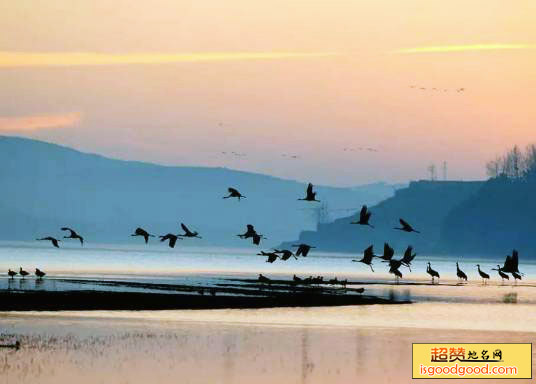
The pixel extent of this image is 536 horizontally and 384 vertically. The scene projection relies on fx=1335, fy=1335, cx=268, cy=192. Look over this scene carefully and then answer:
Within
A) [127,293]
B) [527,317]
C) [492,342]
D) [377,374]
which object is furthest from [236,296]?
[377,374]

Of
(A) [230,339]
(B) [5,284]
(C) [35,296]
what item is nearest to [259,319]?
(A) [230,339]

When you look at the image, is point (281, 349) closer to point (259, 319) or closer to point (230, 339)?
point (230, 339)

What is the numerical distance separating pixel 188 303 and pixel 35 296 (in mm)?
8375

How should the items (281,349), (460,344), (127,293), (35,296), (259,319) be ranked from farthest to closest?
1. (127,293)
2. (35,296)
3. (259,319)
4. (460,344)
5. (281,349)

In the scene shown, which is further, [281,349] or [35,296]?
[35,296]

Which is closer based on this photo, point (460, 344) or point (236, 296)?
point (460, 344)

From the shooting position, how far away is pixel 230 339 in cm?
5356

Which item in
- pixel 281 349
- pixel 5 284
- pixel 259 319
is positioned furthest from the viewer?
pixel 5 284

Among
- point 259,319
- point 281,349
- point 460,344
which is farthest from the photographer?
point 259,319

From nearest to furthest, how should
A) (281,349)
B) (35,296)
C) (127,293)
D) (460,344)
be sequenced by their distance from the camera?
(281,349)
(460,344)
(35,296)
(127,293)

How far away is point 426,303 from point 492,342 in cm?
2641

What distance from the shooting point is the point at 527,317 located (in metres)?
73.8

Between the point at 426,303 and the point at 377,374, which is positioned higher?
the point at 426,303

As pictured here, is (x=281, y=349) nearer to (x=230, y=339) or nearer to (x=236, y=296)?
(x=230, y=339)
